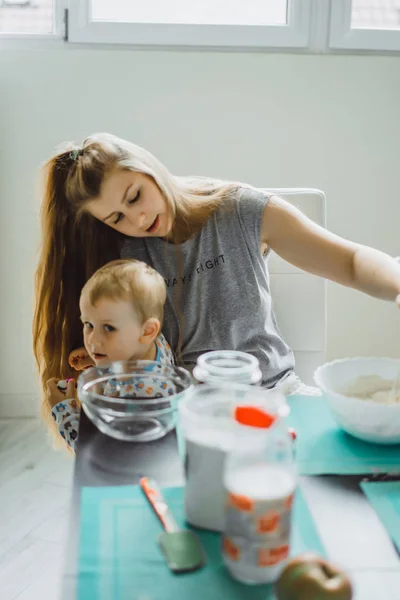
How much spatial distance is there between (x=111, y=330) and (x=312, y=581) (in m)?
0.64

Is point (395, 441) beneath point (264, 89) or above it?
beneath

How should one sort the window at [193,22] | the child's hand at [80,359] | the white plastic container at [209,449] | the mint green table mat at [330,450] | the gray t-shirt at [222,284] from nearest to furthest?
the white plastic container at [209,449]
the mint green table mat at [330,450]
the child's hand at [80,359]
the gray t-shirt at [222,284]
the window at [193,22]

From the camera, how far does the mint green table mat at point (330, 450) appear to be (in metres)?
0.91

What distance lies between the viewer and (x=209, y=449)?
763 mm

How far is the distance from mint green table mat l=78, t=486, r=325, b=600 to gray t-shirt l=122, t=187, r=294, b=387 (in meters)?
0.64

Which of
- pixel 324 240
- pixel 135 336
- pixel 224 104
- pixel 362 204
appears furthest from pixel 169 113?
pixel 135 336

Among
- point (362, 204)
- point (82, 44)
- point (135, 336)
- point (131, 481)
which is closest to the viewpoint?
point (131, 481)

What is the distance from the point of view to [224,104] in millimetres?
2398

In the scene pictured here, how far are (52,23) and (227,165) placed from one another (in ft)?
2.42

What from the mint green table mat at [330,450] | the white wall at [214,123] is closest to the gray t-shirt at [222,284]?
the mint green table mat at [330,450]

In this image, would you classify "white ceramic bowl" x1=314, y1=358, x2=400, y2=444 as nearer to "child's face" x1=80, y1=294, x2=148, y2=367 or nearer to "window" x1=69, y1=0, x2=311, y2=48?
"child's face" x1=80, y1=294, x2=148, y2=367

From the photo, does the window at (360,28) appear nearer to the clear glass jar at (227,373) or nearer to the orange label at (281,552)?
the clear glass jar at (227,373)

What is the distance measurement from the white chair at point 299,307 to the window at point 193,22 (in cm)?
93

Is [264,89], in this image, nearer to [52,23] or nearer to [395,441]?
[52,23]
